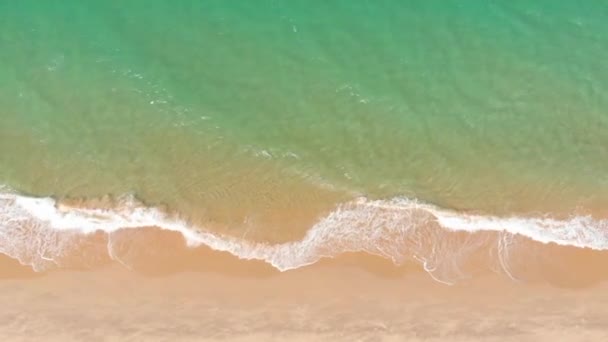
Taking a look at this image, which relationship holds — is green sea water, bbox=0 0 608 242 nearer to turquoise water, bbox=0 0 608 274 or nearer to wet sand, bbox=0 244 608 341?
turquoise water, bbox=0 0 608 274

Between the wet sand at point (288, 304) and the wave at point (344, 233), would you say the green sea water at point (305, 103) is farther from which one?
the wet sand at point (288, 304)

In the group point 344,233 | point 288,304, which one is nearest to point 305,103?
point 344,233

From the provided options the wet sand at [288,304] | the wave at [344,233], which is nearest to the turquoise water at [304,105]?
the wave at [344,233]

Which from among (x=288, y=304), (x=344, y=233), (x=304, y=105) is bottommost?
(x=288, y=304)

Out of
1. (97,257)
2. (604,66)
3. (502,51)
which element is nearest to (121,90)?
(97,257)

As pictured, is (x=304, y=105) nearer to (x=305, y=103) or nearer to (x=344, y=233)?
(x=305, y=103)

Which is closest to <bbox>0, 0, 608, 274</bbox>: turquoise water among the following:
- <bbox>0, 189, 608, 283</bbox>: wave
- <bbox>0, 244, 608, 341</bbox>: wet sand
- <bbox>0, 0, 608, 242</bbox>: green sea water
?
<bbox>0, 0, 608, 242</bbox>: green sea water

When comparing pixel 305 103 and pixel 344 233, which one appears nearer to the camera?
pixel 344 233
